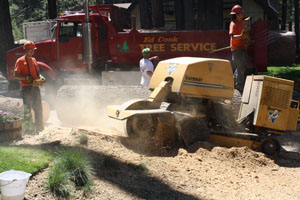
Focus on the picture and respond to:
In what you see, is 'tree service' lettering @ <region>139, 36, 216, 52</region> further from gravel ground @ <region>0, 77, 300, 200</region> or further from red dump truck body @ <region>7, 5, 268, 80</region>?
gravel ground @ <region>0, 77, 300, 200</region>

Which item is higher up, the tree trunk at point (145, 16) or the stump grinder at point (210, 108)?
the tree trunk at point (145, 16)

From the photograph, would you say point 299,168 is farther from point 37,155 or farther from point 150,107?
point 37,155

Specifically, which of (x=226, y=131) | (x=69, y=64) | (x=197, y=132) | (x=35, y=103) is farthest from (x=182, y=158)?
(x=69, y=64)

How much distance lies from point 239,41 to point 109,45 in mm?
5033

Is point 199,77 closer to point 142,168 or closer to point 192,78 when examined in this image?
point 192,78

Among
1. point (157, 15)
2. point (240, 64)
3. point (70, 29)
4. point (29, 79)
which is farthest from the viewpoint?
point (157, 15)

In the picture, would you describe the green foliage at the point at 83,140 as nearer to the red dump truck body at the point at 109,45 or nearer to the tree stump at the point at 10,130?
the tree stump at the point at 10,130

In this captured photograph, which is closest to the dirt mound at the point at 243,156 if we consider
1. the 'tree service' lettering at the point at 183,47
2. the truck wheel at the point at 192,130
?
the truck wheel at the point at 192,130

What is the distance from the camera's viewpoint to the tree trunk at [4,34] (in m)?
18.6

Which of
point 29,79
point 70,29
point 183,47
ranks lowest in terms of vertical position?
point 29,79

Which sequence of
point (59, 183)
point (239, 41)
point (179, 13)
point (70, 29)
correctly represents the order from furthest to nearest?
point (179, 13), point (70, 29), point (239, 41), point (59, 183)

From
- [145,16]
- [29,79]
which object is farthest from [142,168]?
[145,16]

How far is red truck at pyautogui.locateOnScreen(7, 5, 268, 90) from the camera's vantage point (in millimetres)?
12406

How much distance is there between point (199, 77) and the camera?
7.37 meters
